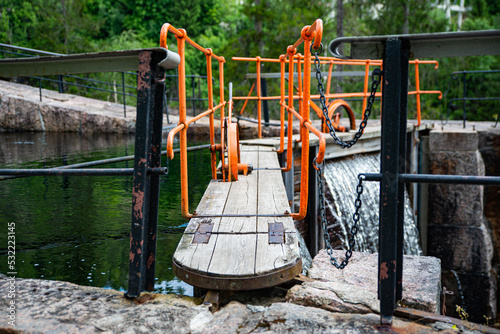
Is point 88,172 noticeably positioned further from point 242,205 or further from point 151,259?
point 242,205

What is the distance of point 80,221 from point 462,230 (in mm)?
6016

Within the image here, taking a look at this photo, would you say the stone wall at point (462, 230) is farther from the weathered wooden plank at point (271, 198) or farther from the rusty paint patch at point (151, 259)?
the rusty paint patch at point (151, 259)

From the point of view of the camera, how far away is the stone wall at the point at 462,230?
731 cm

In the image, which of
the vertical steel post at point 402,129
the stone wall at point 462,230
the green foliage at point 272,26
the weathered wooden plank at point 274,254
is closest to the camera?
the vertical steel post at point 402,129

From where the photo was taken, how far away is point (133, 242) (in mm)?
2023

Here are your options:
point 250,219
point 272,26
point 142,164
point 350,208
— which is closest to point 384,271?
point 142,164

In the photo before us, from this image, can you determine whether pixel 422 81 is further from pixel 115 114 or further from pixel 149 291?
pixel 149 291

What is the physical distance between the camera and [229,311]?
2.01 metres

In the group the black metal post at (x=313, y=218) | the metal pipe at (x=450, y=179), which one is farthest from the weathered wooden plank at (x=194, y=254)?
the black metal post at (x=313, y=218)

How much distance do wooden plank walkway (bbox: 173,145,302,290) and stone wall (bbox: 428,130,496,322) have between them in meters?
4.76

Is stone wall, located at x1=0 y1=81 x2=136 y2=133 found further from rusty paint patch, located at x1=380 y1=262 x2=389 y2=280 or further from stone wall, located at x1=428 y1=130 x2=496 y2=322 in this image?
rusty paint patch, located at x1=380 y1=262 x2=389 y2=280

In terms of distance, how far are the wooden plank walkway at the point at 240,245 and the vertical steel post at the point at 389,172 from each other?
568 millimetres

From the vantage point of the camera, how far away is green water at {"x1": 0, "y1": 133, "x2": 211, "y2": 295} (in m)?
3.51

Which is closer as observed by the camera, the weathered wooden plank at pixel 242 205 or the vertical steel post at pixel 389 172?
Answer: the vertical steel post at pixel 389 172
